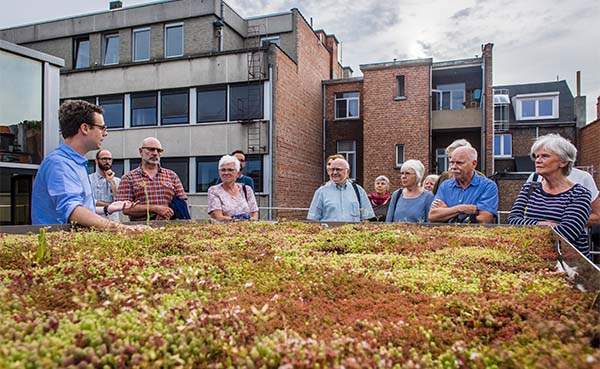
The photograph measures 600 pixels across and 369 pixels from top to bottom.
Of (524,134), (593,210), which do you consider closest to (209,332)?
(593,210)

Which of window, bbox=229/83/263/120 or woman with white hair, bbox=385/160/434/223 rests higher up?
window, bbox=229/83/263/120

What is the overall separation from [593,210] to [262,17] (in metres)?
22.2

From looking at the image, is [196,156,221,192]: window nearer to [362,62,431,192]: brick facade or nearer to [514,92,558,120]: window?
[362,62,431,192]: brick facade

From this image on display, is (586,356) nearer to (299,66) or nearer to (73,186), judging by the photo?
(73,186)

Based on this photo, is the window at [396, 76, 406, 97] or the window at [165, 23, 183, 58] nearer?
the window at [165, 23, 183, 58]

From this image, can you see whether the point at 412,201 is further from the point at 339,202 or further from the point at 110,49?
the point at 110,49

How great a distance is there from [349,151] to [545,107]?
726 inches

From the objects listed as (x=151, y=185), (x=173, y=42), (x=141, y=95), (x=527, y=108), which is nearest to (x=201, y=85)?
(x=141, y=95)

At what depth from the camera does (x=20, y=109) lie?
772cm

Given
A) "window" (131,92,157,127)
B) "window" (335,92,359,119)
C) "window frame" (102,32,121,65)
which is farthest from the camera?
"window" (335,92,359,119)

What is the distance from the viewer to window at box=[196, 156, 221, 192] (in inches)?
826

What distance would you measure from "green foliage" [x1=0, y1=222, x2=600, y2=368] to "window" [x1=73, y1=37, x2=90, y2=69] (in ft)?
81.7

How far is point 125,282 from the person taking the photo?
1.94 metres

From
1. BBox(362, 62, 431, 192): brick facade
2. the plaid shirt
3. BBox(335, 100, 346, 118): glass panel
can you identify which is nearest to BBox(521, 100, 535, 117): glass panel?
BBox(362, 62, 431, 192): brick facade
